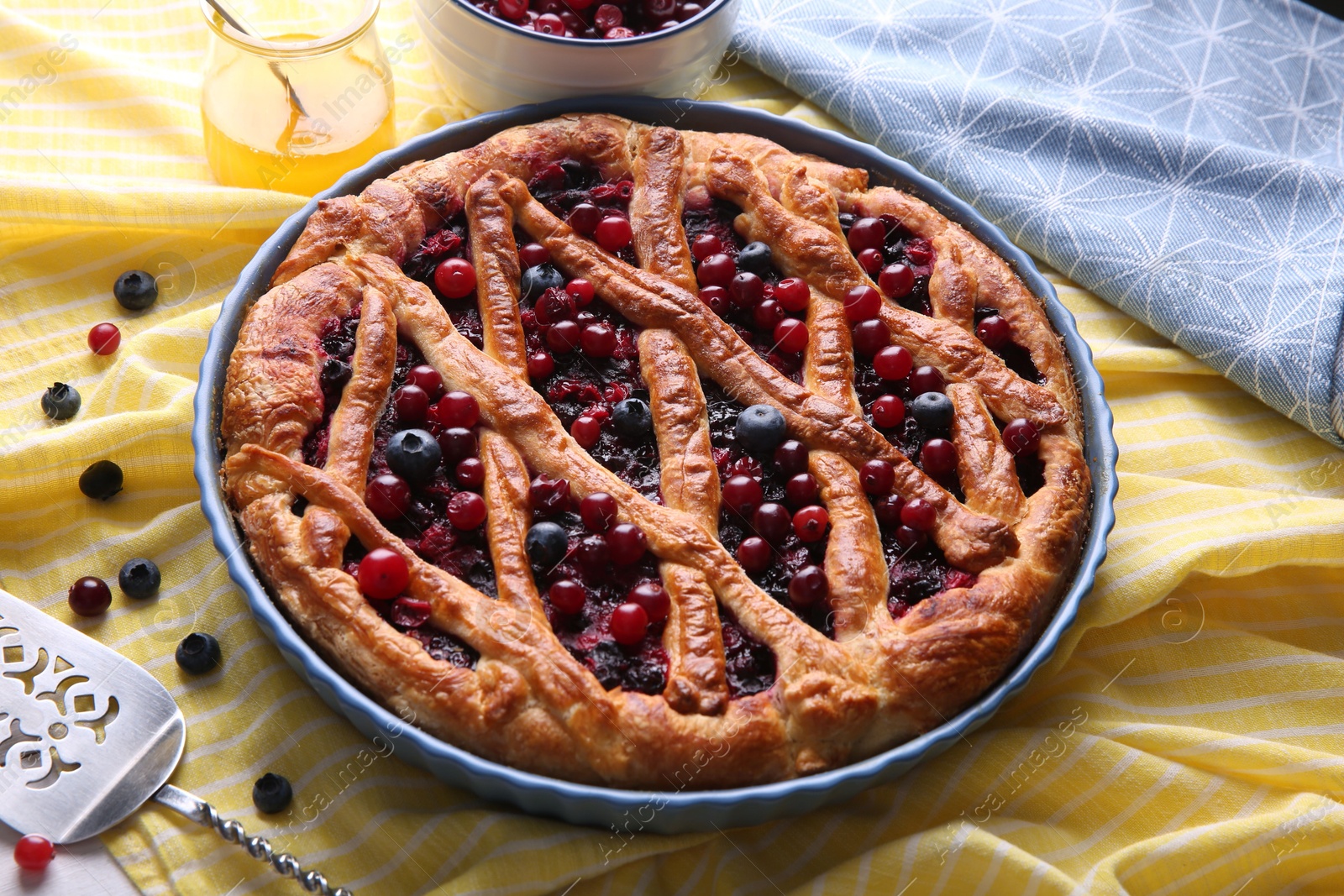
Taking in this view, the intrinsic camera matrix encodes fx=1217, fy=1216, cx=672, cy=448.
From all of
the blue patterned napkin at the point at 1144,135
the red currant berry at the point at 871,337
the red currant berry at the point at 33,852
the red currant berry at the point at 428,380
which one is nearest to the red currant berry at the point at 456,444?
the red currant berry at the point at 428,380

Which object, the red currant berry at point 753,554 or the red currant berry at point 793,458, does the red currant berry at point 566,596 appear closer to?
the red currant berry at point 753,554

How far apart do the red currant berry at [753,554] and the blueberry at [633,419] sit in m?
0.34

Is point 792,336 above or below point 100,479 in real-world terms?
above

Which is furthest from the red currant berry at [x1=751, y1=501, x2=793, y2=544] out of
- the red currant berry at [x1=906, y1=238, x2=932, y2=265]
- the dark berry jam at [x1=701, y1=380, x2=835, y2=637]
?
the red currant berry at [x1=906, y1=238, x2=932, y2=265]

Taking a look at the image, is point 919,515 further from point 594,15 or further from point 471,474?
point 594,15

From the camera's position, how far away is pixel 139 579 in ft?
8.61

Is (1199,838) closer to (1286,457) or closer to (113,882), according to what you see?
(1286,457)

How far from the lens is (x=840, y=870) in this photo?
2379mm

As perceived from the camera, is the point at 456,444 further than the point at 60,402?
No

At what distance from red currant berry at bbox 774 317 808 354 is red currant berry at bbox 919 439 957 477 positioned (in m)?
0.37

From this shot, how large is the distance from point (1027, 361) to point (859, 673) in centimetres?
94

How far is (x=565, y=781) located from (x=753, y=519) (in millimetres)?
650

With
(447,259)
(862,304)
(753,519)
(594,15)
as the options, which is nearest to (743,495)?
(753,519)

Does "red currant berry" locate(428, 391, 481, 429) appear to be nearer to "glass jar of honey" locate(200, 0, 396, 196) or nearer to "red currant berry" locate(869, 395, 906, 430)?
"red currant berry" locate(869, 395, 906, 430)
